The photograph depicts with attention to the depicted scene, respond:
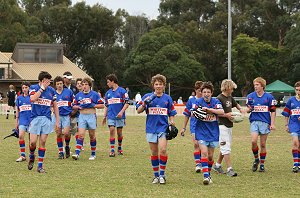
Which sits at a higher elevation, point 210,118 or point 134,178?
point 210,118

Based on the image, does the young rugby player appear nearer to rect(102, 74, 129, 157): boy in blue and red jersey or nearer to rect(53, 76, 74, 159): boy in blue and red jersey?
rect(102, 74, 129, 157): boy in blue and red jersey

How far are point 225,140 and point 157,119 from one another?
1847 millimetres

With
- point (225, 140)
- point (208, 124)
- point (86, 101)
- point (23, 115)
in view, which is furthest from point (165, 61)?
point (208, 124)

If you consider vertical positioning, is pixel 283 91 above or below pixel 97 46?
below

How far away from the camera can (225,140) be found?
1288 cm

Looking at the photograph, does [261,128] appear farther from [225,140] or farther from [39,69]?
[39,69]

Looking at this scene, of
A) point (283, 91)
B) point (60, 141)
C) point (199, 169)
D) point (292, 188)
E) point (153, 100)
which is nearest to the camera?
point (292, 188)

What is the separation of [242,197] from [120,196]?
1.97m

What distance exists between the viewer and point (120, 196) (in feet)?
32.9

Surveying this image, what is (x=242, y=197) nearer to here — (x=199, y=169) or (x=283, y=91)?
(x=199, y=169)

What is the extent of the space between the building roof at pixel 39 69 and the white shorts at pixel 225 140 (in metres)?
59.4

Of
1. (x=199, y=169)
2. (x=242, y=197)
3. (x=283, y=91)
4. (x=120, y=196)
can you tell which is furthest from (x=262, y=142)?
(x=283, y=91)

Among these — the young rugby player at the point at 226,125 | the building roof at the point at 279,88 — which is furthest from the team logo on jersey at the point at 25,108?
the building roof at the point at 279,88

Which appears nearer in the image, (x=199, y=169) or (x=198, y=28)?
(x=199, y=169)
